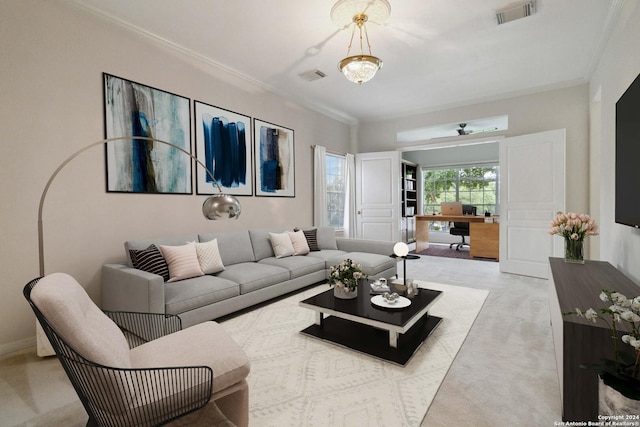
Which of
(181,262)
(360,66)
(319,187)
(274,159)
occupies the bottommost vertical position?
(181,262)

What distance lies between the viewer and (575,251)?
2768 millimetres

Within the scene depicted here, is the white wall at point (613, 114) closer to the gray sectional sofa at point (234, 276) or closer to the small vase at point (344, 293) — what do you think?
the small vase at point (344, 293)

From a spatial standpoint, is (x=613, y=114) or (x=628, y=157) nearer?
(x=628, y=157)

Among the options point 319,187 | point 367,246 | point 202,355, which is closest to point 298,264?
point 367,246

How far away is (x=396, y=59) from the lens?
3.84m

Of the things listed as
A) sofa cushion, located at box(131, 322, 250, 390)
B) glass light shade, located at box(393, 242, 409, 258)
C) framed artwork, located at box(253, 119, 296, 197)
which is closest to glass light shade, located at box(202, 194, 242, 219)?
sofa cushion, located at box(131, 322, 250, 390)

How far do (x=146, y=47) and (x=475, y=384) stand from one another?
4293 mm

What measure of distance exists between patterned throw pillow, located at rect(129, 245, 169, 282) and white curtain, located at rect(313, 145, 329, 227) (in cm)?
305

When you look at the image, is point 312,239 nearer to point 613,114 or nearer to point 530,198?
point 530,198

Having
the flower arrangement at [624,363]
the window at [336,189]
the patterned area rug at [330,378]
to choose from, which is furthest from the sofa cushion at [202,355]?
the window at [336,189]

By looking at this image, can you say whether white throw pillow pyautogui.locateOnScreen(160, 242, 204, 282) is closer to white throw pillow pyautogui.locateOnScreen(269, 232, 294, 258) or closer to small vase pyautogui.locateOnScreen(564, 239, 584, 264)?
white throw pillow pyautogui.locateOnScreen(269, 232, 294, 258)

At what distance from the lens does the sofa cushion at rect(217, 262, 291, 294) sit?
10.1ft

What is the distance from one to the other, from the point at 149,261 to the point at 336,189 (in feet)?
13.4

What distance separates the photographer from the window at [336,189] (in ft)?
20.0
